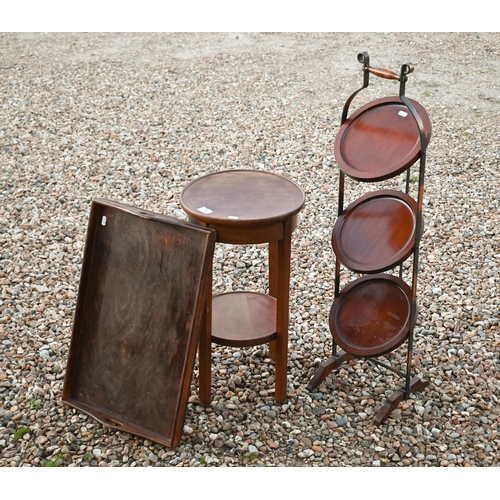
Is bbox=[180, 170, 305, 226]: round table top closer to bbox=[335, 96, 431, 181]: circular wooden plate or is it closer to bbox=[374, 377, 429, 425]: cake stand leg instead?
bbox=[335, 96, 431, 181]: circular wooden plate

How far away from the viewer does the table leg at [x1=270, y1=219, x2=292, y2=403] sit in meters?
2.94

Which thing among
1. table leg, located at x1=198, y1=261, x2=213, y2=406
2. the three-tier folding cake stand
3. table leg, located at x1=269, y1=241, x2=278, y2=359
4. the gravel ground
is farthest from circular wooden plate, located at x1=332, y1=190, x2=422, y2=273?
the gravel ground

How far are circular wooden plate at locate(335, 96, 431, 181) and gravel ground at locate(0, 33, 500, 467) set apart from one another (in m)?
1.07

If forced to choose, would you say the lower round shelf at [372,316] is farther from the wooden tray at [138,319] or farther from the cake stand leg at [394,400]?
the wooden tray at [138,319]

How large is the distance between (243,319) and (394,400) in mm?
771

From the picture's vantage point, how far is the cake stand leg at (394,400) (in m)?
3.14

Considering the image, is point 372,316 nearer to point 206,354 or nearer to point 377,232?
point 377,232

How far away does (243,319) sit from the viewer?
3283 millimetres

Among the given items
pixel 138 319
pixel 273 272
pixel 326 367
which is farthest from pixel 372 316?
pixel 138 319

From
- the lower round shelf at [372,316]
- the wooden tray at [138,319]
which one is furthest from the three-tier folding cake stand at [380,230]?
the wooden tray at [138,319]

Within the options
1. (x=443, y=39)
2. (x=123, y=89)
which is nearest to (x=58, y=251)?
(x=123, y=89)

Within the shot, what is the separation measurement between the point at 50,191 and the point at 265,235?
2.94 m

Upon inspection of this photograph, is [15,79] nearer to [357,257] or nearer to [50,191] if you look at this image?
[50,191]

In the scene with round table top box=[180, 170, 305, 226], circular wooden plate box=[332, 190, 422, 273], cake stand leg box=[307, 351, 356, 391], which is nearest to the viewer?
round table top box=[180, 170, 305, 226]
